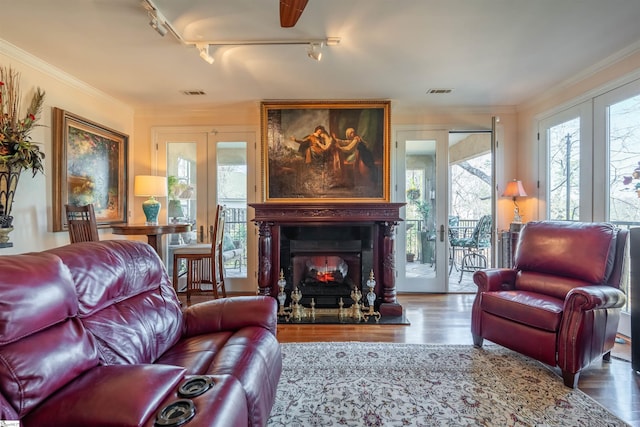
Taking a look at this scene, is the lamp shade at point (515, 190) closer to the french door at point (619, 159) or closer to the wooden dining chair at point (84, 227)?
the french door at point (619, 159)

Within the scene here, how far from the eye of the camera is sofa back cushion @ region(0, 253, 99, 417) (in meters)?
0.83

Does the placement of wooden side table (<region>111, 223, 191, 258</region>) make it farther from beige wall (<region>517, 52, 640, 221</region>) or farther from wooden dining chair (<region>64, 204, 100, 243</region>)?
beige wall (<region>517, 52, 640, 221</region>)

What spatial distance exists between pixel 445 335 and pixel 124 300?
2.66 metres

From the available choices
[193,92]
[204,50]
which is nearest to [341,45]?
[204,50]

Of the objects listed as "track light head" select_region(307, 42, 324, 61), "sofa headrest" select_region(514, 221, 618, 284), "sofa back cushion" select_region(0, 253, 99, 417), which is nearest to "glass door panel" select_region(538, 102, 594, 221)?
"sofa headrest" select_region(514, 221, 618, 284)

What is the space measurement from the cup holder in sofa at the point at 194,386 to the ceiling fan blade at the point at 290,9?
180 cm

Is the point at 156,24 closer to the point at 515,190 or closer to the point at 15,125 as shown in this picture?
the point at 15,125

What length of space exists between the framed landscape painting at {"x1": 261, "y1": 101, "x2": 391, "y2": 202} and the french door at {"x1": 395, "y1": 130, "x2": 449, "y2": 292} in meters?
0.47

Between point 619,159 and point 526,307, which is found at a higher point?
point 619,159

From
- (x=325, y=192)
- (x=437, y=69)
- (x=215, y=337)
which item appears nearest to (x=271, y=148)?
(x=325, y=192)

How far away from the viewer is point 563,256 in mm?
2408

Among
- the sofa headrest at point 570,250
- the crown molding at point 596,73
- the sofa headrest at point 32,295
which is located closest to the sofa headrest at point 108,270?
the sofa headrest at point 32,295

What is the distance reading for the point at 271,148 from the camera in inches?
151

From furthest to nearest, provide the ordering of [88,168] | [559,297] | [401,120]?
[401,120], [88,168], [559,297]
